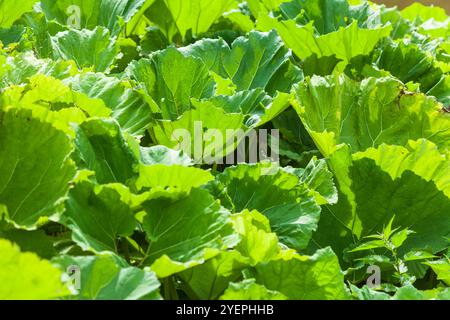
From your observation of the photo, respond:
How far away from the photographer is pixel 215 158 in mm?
956

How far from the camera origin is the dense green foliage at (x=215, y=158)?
0.70 meters

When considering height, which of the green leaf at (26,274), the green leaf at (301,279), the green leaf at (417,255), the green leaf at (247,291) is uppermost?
the green leaf at (26,274)

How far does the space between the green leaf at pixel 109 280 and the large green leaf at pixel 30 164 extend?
9 centimetres

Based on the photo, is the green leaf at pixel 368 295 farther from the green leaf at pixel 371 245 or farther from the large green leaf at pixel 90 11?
the large green leaf at pixel 90 11

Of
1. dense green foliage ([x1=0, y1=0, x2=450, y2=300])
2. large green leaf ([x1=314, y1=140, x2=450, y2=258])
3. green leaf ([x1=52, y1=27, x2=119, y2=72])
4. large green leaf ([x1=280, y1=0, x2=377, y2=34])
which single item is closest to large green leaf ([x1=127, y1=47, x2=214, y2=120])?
dense green foliage ([x1=0, y1=0, x2=450, y2=300])

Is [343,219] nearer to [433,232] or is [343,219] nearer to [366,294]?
[433,232]

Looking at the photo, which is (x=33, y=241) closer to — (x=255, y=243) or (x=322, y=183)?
(x=255, y=243)

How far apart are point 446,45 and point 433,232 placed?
2.13ft

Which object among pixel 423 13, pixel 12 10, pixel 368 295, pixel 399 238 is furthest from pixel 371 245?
pixel 423 13

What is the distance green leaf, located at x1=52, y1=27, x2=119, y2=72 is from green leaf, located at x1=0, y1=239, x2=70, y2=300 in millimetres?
579

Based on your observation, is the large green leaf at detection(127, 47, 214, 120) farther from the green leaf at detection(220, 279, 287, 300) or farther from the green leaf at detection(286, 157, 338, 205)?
the green leaf at detection(220, 279, 287, 300)

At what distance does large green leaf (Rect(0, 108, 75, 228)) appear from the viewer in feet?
2.30

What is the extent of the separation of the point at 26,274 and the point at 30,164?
0.19 meters

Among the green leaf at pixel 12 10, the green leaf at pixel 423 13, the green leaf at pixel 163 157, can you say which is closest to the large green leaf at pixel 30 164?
the green leaf at pixel 163 157
